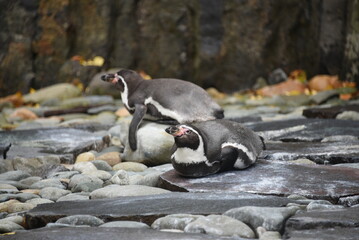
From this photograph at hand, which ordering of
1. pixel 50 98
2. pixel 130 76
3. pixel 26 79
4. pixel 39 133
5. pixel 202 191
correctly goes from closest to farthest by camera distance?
pixel 202 191 < pixel 130 76 < pixel 39 133 < pixel 50 98 < pixel 26 79

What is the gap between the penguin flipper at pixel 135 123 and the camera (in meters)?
5.59

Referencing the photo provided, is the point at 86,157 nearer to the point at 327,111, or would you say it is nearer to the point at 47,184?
the point at 47,184

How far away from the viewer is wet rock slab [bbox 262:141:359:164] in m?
5.00

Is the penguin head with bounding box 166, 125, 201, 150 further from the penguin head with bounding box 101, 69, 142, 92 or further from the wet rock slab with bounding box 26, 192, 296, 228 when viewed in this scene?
the penguin head with bounding box 101, 69, 142, 92

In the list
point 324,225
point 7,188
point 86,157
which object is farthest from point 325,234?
point 86,157

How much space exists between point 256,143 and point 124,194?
49.2 inches

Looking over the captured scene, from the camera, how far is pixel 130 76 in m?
6.04

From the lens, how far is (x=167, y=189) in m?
4.27

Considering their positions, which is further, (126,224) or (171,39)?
(171,39)

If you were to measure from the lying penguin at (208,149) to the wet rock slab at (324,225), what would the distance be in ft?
3.65

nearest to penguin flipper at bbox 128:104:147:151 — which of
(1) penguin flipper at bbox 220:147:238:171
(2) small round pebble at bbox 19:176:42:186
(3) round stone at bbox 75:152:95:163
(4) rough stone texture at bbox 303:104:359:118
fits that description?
(3) round stone at bbox 75:152:95:163

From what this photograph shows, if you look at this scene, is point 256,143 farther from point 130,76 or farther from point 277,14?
point 277,14

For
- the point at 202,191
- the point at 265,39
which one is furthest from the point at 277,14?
the point at 202,191

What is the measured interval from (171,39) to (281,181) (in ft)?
30.7
